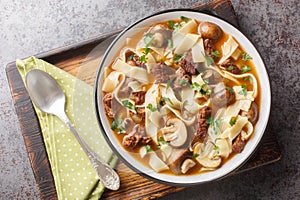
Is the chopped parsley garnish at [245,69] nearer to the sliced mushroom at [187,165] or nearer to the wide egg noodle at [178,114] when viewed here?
the wide egg noodle at [178,114]

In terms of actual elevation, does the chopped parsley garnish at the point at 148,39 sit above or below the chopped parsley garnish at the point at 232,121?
above

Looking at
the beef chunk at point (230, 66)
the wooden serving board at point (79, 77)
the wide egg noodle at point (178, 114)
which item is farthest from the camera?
the wooden serving board at point (79, 77)

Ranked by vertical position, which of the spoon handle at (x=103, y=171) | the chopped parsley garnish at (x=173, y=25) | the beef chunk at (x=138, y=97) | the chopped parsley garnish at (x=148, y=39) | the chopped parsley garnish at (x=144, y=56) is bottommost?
the spoon handle at (x=103, y=171)

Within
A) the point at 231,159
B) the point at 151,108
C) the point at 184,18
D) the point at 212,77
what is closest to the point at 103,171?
the point at 151,108

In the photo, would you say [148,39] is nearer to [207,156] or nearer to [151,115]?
[151,115]

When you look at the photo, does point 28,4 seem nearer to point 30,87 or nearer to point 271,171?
point 30,87

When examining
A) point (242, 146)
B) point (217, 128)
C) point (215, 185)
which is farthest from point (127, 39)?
point (215, 185)

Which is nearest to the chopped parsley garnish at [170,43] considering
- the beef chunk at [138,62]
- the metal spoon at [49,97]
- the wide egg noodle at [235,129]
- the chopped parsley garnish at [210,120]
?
the beef chunk at [138,62]
